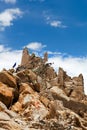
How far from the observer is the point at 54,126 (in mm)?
48531

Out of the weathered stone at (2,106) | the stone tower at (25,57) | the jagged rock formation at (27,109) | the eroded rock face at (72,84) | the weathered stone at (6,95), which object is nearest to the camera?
the jagged rock formation at (27,109)

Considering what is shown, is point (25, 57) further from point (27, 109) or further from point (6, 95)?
point (27, 109)

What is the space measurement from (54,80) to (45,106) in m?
57.8

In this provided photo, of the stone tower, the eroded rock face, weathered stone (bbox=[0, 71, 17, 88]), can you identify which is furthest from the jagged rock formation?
the stone tower

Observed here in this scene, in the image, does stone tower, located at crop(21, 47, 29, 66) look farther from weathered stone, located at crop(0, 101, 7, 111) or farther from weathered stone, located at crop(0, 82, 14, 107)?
weathered stone, located at crop(0, 101, 7, 111)

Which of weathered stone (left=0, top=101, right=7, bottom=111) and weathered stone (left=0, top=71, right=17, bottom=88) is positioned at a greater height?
weathered stone (left=0, top=71, right=17, bottom=88)

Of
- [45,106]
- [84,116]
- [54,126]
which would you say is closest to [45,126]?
[54,126]

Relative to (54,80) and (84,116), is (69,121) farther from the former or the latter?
(54,80)

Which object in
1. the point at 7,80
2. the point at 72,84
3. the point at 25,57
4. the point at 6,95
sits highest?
the point at 25,57

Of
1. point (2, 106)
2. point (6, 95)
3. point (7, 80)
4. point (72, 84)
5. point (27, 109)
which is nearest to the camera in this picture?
point (2, 106)

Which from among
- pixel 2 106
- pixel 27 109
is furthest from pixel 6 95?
pixel 2 106

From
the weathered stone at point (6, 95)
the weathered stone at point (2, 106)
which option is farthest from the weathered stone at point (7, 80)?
the weathered stone at point (2, 106)

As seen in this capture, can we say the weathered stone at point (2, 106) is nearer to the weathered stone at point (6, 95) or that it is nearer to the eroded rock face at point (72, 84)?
the weathered stone at point (6, 95)

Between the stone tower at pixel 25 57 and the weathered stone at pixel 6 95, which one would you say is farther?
the stone tower at pixel 25 57
